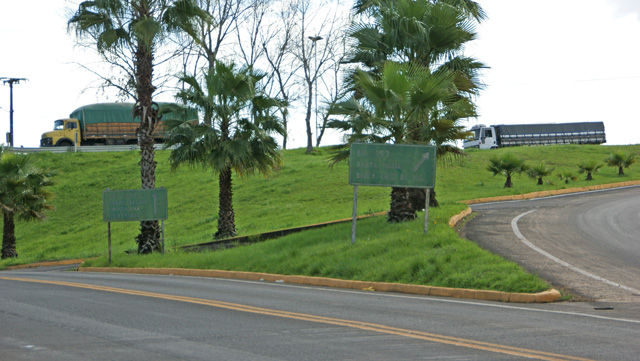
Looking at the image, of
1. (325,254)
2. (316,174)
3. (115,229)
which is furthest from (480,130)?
(325,254)

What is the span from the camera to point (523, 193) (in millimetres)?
31344

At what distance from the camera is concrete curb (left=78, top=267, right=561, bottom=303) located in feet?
35.6

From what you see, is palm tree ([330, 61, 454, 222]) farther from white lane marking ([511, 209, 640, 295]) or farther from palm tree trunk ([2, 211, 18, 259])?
palm tree trunk ([2, 211, 18, 259])

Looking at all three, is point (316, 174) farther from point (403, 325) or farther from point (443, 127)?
point (403, 325)

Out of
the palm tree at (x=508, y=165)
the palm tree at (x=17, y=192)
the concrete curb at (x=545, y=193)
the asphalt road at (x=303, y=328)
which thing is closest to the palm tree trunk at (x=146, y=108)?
the palm tree at (x=17, y=192)

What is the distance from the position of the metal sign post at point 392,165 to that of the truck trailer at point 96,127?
41.0 meters

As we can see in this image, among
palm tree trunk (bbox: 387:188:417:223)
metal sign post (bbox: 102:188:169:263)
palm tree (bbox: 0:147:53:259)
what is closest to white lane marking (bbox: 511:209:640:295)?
palm tree trunk (bbox: 387:188:417:223)

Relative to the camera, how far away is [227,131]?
26828 millimetres

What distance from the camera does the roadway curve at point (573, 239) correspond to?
38.9 feet

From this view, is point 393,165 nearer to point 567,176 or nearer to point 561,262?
point 561,262

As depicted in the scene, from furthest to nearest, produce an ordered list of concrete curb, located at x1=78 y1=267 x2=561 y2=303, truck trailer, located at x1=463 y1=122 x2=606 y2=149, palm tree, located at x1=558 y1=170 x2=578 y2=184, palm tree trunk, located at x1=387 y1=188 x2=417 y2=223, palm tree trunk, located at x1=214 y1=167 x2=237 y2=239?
truck trailer, located at x1=463 y1=122 x2=606 y2=149 < palm tree, located at x1=558 y1=170 x2=578 y2=184 < palm tree trunk, located at x1=214 y1=167 x2=237 y2=239 < palm tree trunk, located at x1=387 y1=188 x2=417 y2=223 < concrete curb, located at x1=78 y1=267 x2=561 y2=303

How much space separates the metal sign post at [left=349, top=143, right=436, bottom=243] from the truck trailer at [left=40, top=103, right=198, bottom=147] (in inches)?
1612

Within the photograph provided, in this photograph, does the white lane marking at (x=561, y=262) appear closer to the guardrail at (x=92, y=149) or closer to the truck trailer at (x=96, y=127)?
the guardrail at (x=92, y=149)

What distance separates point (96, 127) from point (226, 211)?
113 feet
